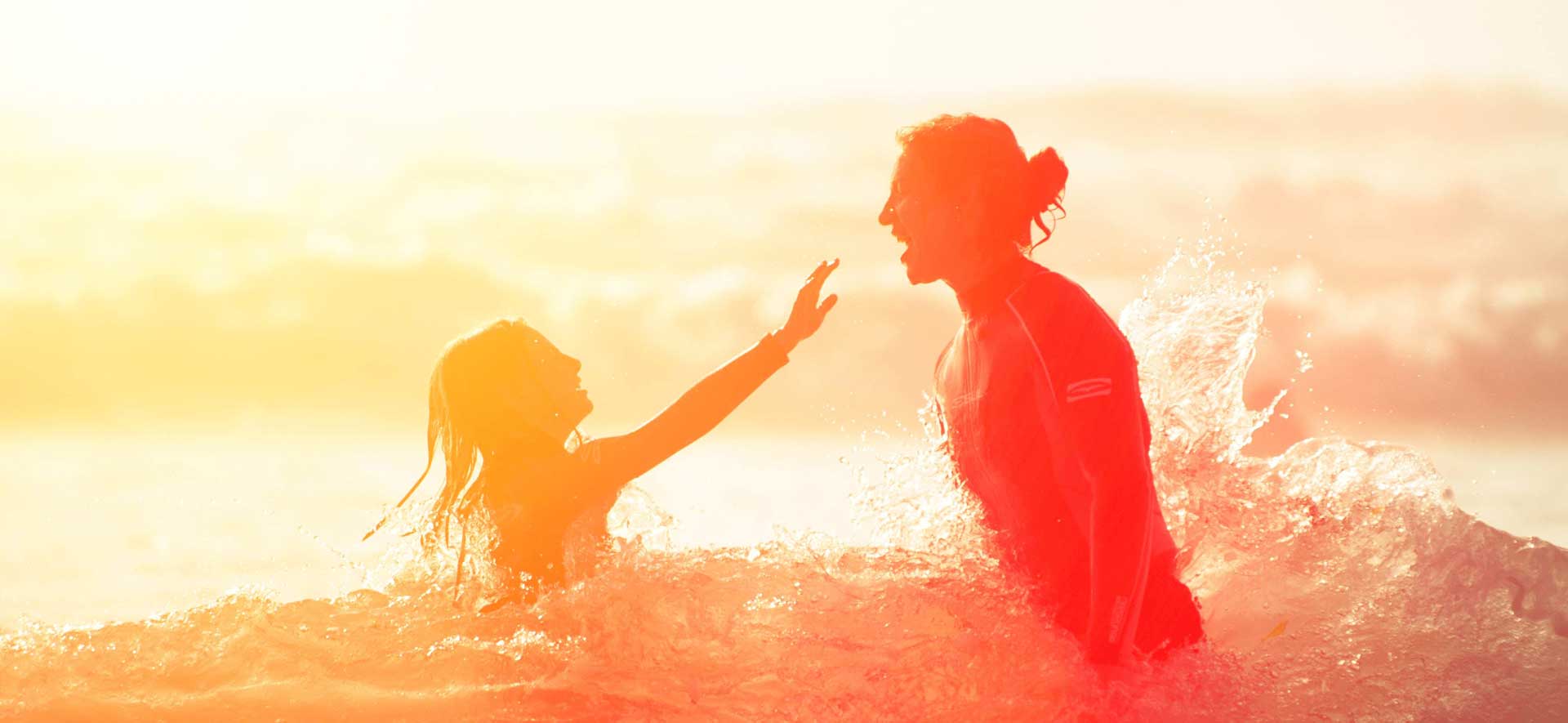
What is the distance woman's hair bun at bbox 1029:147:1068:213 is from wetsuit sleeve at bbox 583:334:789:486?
1.18 m

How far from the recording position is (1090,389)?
17.0 feet

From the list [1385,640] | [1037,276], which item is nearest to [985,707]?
[1037,276]

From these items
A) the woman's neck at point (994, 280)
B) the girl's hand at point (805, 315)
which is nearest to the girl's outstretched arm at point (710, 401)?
the girl's hand at point (805, 315)

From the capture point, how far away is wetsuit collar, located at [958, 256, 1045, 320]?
18.0 feet

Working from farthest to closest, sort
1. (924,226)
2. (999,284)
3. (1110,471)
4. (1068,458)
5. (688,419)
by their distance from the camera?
(688,419), (924,226), (999,284), (1068,458), (1110,471)

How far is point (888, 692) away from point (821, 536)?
0.86 m

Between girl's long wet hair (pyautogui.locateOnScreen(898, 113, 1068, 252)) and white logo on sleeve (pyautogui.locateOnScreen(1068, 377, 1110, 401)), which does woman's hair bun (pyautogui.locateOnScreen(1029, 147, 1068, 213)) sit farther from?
white logo on sleeve (pyautogui.locateOnScreen(1068, 377, 1110, 401))

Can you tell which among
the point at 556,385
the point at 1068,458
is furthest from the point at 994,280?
the point at 556,385

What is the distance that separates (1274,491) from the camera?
7059 millimetres

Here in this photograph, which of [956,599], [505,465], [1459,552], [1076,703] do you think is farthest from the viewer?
[1459,552]

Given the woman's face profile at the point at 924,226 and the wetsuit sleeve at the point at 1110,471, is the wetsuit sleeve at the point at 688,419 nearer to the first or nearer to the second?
the woman's face profile at the point at 924,226

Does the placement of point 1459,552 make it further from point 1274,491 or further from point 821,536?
point 821,536

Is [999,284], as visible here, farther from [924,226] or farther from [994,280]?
[924,226]

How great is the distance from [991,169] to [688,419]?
1.51 meters
